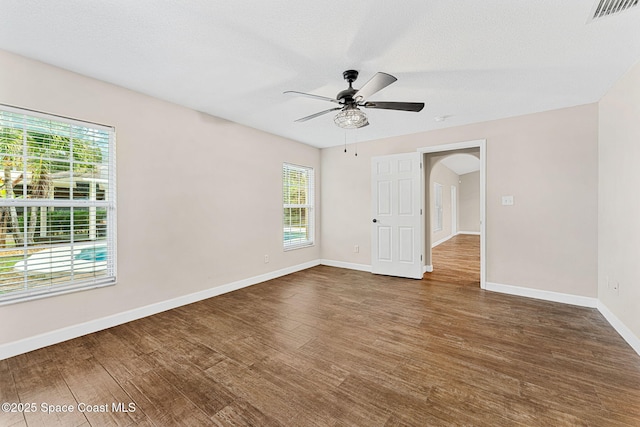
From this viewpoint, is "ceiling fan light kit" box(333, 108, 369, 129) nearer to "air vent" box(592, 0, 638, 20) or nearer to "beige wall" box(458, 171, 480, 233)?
"air vent" box(592, 0, 638, 20)

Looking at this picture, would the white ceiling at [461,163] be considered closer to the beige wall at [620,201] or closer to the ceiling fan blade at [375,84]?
the beige wall at [620,201]

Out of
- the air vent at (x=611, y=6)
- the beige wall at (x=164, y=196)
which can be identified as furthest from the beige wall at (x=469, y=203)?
the air vent at (x=611, y=6)

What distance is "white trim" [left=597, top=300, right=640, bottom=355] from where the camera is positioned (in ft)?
7.26

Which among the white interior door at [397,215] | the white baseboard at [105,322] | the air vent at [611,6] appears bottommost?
the white baseboard at [105,322]

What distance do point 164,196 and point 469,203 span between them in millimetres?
11436

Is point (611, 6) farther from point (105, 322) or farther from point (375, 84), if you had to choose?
point (105, 322)

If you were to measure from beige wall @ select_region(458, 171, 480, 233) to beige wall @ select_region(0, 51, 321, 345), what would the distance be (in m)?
9.56

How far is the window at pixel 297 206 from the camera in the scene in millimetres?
4910

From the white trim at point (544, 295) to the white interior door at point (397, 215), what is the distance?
110cm

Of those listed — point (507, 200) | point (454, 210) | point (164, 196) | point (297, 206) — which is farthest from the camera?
point (454, 210)

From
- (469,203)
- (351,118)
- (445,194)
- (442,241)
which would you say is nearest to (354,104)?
(351,118)

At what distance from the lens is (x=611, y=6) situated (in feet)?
5.42

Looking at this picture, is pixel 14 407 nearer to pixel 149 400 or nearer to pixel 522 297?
pixel 149 400

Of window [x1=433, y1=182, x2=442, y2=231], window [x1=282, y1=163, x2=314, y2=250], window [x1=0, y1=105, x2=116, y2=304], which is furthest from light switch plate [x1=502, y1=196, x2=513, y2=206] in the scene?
window [x1=0, y1=105, x2=116, y2=304]
